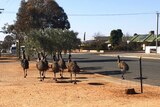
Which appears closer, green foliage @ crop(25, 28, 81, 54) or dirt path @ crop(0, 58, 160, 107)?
dirt path @ crop(0, 58, 160, 107)

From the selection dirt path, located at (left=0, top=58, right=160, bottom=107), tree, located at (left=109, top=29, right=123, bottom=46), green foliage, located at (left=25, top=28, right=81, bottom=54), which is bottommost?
dirt path, located at (left=0, top=58, right=160, bottom=107)

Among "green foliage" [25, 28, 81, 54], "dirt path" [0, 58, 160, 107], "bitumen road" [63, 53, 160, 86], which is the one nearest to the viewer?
"dirt path" [0, 58, 160, 107]

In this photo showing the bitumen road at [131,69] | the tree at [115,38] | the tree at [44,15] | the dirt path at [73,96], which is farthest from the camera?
the tree at [115,38]

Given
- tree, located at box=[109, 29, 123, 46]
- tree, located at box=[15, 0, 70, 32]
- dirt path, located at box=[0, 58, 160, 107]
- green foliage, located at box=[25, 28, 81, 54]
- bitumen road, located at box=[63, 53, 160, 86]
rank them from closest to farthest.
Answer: dirt path, located at box=[0, 58, 160, 107]
bitumen road, located at box=[63, 53, 160, 86]
green foliage, located at box=[25, 28, 81, 54]
tree, located at box=[15, 0, 70, 32]
tree, located at box=[109, 29, 123, 46]

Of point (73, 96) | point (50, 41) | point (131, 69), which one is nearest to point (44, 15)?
point (50, 41)

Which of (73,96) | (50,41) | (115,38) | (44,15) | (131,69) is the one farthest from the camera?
(115,38)

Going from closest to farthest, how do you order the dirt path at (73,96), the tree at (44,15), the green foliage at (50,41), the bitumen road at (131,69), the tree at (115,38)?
1. the dirt path at (73,96)
2. the bitumen road at (131,69)
3. the green foliage at (50,41)
4. the tree at (44,15)
5. the tree at (115,38)

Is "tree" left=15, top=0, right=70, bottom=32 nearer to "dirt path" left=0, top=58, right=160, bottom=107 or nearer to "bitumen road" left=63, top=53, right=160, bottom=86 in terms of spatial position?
"bitumen road" left=63, top=53, right=160, bottom=86

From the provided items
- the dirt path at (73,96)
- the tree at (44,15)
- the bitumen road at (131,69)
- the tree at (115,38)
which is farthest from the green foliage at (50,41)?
the tree at (115,38)

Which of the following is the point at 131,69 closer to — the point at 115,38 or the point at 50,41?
the point at 50,41

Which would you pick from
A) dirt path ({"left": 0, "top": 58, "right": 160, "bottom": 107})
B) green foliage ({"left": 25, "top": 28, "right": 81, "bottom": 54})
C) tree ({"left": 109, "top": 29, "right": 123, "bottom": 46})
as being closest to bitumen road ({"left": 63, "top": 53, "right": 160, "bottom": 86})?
green foliage ({"left": 25, "top": 28, "right": 81, "bottom": 54})

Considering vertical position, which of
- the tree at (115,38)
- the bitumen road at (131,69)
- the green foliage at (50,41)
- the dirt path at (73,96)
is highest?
the tree at (115,38)

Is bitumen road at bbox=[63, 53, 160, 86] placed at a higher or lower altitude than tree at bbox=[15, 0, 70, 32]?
lower

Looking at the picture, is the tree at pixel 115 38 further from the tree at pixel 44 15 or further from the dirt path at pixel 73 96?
the dirt path at pixel 73 96
